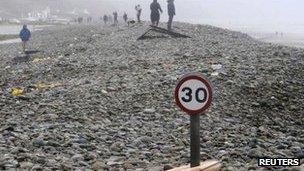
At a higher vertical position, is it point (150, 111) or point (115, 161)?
point (150, 111)

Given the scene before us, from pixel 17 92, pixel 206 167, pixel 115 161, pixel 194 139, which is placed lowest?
pixel 115 161

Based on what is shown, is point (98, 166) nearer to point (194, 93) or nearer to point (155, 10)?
point (194, 93)

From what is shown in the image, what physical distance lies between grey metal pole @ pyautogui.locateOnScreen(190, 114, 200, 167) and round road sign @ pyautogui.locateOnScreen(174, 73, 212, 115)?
223 millimetres

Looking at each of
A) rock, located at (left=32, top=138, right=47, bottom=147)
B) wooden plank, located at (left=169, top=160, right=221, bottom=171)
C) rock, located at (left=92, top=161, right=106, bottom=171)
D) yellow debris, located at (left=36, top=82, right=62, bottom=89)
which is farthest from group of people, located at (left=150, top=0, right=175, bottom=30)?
wooden plank, located at (left=169, top=160, right=221, bottom=171)

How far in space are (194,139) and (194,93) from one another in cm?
85

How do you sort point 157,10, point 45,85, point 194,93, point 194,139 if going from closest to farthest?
point 194,93 < point 194,139 < point 45,85 < point 157,10

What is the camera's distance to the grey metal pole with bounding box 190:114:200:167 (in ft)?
25.9

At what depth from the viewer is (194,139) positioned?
8102mm

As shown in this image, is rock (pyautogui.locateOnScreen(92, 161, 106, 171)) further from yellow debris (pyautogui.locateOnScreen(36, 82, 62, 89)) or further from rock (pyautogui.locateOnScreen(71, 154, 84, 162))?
yellow debris (pyautogui.locateOnScreen(36, 82, 62, 89))

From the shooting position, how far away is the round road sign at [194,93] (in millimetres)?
7590

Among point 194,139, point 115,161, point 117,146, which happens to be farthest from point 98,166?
point 194,139

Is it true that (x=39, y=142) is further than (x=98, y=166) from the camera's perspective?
Yes

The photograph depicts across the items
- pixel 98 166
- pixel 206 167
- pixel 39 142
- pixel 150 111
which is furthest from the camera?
pixel 150 111

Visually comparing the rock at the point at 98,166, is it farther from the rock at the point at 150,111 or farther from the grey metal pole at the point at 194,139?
the rock at the point at 150,111
